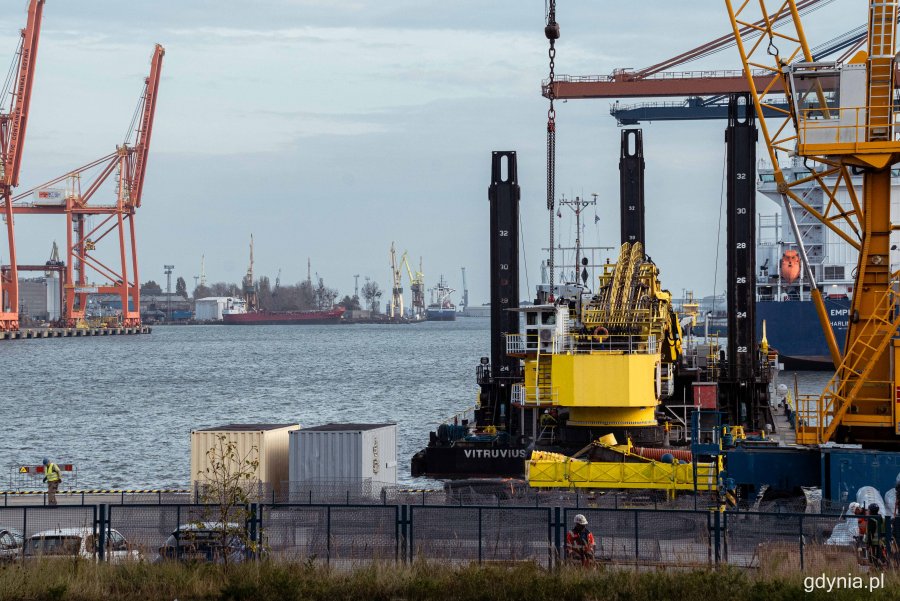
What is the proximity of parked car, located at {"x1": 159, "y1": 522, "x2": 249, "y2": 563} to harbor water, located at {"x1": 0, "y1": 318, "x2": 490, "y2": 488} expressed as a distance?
66.6 feet

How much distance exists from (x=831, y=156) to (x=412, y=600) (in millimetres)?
13016

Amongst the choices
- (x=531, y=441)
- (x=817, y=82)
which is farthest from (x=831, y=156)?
(x=531, y=441)

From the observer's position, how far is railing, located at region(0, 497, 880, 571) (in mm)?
18562

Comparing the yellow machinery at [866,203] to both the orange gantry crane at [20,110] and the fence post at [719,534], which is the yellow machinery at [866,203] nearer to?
the fence post at [719,534]

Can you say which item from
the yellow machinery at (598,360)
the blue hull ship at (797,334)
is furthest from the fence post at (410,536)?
the blue hull ship at (797,334)

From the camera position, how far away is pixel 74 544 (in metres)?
19.5

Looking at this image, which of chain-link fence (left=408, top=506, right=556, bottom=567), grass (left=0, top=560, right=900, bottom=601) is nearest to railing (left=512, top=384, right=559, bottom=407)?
chain-link fence (left=408, top=506, right=556, bottom=567)

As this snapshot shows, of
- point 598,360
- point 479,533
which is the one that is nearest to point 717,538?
point 479,533

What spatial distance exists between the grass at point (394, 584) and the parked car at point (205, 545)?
95 centimetres

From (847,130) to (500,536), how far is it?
1110 cm

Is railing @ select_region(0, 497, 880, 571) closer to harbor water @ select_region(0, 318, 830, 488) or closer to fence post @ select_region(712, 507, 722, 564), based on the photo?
fence post @ select_region(712, 507, 722, 564)

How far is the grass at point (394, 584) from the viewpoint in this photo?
16.5 meters

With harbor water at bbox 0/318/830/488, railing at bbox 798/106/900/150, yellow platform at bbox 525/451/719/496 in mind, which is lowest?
harbor water at bbox 0/318/830/488

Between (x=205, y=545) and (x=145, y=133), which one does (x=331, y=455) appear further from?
(x=145, y=133)
